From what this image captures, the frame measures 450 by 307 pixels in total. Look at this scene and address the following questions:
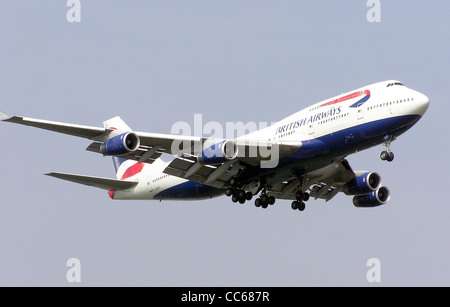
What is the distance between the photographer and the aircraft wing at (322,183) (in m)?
54.8

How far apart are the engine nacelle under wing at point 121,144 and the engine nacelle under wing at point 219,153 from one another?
4.00m

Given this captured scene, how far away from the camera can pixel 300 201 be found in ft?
182

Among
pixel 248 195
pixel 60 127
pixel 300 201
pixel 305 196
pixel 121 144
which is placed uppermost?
pixel 60 127

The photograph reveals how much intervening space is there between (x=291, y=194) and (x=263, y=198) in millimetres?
3162

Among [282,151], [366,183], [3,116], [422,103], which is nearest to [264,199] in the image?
[282,151]

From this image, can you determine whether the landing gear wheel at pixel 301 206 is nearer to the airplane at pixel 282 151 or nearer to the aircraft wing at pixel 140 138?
the airplane at pixel 282 151

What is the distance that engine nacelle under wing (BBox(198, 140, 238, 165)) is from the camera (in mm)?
47812

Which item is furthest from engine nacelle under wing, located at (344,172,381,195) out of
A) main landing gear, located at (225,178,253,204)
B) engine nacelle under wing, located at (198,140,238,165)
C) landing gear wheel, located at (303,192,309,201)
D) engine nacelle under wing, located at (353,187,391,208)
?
engine nacelle under wing, located at (198,140,238,165)

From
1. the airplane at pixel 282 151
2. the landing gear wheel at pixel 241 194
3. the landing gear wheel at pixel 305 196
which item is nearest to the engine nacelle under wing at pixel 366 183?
the airplane at pixel 282 151

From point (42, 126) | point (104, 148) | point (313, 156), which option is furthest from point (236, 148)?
point (42, 126)

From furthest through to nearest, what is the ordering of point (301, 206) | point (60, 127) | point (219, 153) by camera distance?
point (301, 206) → point (219, 153) → point (60, 127)

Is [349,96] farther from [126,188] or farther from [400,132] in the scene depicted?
[126,188]

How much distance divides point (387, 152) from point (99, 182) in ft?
65.5

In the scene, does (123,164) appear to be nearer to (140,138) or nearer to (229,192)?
(229,192)
